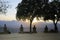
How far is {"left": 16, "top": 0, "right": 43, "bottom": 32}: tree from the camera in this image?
54.3m

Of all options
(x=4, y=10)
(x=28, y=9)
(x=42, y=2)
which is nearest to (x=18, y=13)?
(x=28, y=9)

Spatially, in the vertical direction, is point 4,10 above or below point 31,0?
below

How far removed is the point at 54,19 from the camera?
186 feet

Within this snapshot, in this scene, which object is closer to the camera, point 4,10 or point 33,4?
point 4,10

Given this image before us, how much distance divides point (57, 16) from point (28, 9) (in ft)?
25.5

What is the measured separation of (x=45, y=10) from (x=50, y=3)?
8.63ft

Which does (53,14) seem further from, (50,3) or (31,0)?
(31,0)

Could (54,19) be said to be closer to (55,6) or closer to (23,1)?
(55,6)

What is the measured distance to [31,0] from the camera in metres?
54.6

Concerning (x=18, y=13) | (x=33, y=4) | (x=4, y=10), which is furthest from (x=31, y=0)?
(x=4, y=10)

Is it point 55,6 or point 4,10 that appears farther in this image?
point 55,6

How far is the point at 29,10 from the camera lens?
54.2m

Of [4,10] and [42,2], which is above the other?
[42,2]

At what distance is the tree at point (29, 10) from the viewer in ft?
178
